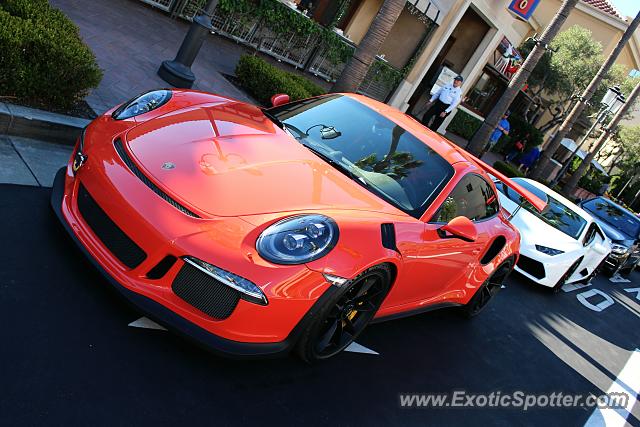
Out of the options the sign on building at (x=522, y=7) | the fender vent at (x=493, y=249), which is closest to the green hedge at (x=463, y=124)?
the sign on building at (x=522, y=7)

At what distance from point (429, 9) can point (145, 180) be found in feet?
58.3

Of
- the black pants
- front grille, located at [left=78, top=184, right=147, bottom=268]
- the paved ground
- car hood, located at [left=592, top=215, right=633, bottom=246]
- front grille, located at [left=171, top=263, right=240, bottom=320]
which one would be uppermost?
the black pants

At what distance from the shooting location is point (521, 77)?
55.8ft

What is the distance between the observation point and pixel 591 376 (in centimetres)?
666

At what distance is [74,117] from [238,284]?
3564 millimetres

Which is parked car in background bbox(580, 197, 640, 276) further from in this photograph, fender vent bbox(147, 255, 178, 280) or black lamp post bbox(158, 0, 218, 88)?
fender vent bbox(147, 255, 178, 280)

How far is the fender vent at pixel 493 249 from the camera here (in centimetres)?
558

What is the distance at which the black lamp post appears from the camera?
28.0 feet

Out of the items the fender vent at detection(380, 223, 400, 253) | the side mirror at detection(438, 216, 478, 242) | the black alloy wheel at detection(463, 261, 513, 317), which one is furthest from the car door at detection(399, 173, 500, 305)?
the black alloy wheel at detection(463, 261, 513, 317)

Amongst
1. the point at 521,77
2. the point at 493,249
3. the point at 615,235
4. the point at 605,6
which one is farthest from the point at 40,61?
the point at 605,6

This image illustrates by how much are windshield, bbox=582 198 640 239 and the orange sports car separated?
39.0 ft

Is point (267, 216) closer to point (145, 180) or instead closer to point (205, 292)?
point (205, 292)

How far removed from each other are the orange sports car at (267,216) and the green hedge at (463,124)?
22583 mm

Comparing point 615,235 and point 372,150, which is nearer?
point 372,150
